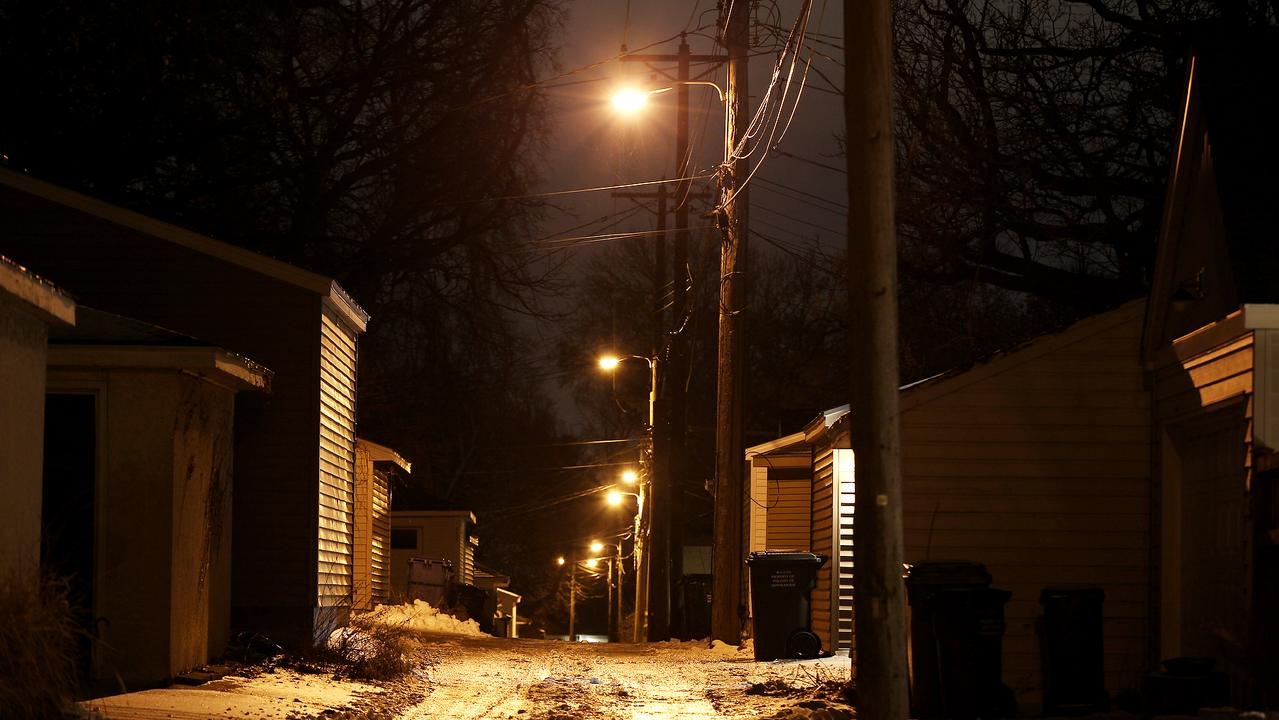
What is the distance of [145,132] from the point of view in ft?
82.1

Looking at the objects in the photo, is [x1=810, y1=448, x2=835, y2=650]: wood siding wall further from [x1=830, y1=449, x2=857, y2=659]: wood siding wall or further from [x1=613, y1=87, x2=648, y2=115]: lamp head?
[x1=613, y1=87, x2=648, y2=115]: lamp head

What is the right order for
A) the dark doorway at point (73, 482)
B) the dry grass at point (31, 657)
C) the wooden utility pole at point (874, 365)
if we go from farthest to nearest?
1. the dark doorway at point (73, 482)
2. the wooden utility pole at point (874, 365)
3. the dry grass at point (31, 657)

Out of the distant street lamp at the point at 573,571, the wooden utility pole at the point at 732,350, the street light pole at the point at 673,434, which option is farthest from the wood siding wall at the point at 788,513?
the distant street lamp at the point at 573,571

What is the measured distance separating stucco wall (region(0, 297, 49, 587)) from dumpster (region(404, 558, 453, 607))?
2353 centimetres

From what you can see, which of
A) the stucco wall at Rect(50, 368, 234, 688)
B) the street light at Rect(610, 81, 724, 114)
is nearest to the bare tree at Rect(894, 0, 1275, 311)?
the street light at Rect(610, 81, 724, 114)

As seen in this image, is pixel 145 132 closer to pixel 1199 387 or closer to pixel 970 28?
pixel 970 28

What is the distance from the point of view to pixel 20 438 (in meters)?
9.63

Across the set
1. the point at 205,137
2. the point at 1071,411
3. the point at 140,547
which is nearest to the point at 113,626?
the point at 140,547

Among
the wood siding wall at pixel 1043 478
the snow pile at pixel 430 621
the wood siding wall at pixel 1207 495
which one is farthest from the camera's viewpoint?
the snow pile at pixel 430 621

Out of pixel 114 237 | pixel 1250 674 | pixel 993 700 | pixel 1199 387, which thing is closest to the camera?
pixel 1250 674

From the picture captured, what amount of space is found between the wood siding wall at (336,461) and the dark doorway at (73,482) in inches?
165

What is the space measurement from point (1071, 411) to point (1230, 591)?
260 centimetres

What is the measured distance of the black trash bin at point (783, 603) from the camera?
60.4 feet

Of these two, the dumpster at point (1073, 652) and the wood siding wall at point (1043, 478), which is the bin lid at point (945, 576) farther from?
the wood siding wall at point (1043, 478)
